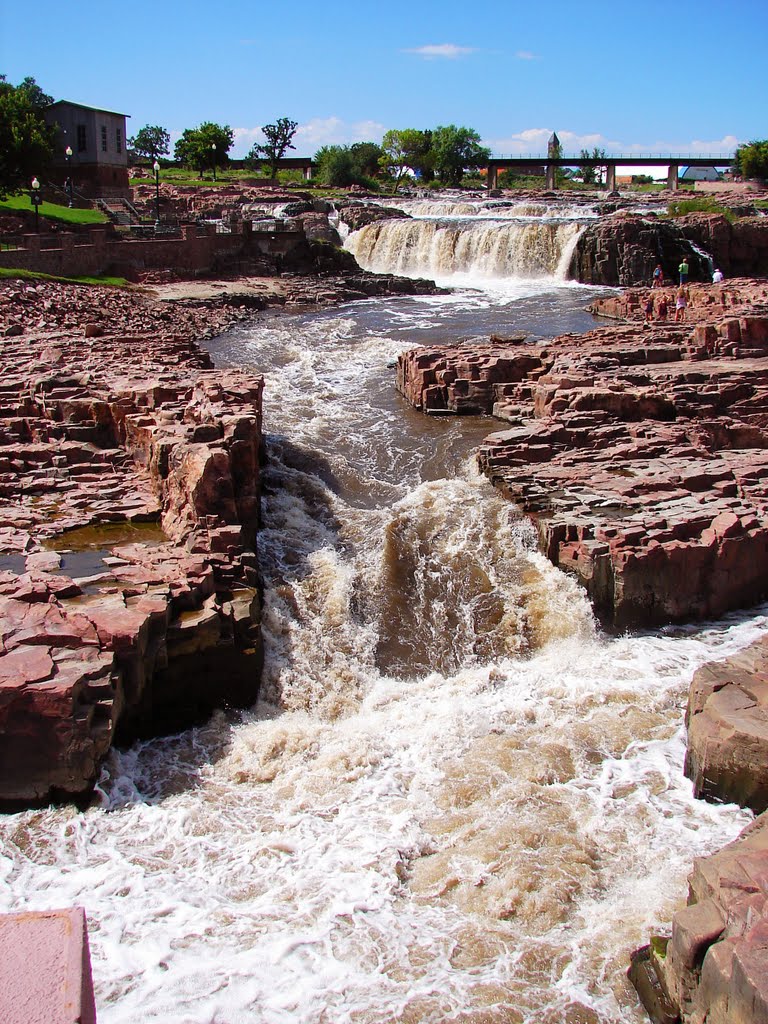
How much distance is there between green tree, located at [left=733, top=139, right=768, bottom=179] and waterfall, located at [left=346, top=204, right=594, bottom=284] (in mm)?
26237

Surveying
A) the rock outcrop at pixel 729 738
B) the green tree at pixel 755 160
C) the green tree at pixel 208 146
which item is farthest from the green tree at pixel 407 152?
the rock outcrop at pixel 729 738

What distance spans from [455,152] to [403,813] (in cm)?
7464

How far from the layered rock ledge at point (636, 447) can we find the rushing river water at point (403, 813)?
494 mm

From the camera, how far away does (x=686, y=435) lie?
15250 mm

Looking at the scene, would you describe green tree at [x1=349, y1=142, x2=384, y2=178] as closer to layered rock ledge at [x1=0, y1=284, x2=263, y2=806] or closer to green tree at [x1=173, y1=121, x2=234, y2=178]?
green tree at [x1=173, y1=121, x2=234, y2=178]

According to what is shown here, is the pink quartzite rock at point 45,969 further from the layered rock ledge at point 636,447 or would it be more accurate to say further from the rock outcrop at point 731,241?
the rock outcrop at point 731,241

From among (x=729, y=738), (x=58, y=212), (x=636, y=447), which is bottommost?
(x=729, y=738)

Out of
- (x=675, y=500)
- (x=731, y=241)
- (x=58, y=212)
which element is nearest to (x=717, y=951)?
(x=675, y=500)

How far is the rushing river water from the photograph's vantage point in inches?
258

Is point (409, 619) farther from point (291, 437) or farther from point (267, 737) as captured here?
point (291, 437)

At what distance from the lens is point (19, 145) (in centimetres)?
3809

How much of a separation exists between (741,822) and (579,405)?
366 inches

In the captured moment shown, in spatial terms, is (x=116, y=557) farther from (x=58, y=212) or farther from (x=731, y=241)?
(x=58, y=212)

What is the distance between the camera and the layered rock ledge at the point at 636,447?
37.8ft
